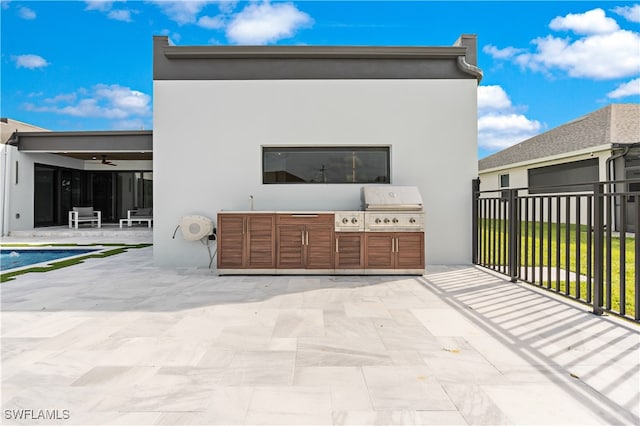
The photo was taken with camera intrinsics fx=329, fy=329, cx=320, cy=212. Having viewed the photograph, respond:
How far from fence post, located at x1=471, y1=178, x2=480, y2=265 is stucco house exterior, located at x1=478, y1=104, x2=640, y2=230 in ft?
13.3

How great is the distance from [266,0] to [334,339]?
6.74 metres

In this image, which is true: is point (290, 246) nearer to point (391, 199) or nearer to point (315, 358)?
point (391, 199)

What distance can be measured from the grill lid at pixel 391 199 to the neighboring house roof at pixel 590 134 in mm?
9671

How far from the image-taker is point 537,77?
1852 cm

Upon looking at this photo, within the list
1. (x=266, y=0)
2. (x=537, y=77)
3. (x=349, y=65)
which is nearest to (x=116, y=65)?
(x=266, y=0)

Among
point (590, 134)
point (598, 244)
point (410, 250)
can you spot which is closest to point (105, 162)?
point (410, 250)

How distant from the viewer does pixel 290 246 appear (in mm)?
5164

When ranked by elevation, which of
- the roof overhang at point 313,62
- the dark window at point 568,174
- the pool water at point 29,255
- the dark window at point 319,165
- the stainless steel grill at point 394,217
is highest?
the roof overhang at point 313,62

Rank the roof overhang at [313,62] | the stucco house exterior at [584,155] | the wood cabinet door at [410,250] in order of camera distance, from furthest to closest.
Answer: the stucco house exterior at [584,155] → the roof overhang at [313,62] → the wood cabinet door at [410,250]

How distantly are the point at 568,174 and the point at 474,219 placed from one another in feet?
32.5

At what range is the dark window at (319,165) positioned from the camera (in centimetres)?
597

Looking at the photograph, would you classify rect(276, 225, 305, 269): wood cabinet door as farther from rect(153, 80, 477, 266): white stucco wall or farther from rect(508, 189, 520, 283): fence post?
rect(508, 189, 520, 283): fence post

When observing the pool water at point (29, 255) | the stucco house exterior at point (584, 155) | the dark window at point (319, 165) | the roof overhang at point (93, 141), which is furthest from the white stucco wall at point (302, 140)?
the roof overhang at point (93, 141)

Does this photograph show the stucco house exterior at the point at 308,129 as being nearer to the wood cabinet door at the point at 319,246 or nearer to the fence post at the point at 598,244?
the wood cabinet door at the point at 319,246
